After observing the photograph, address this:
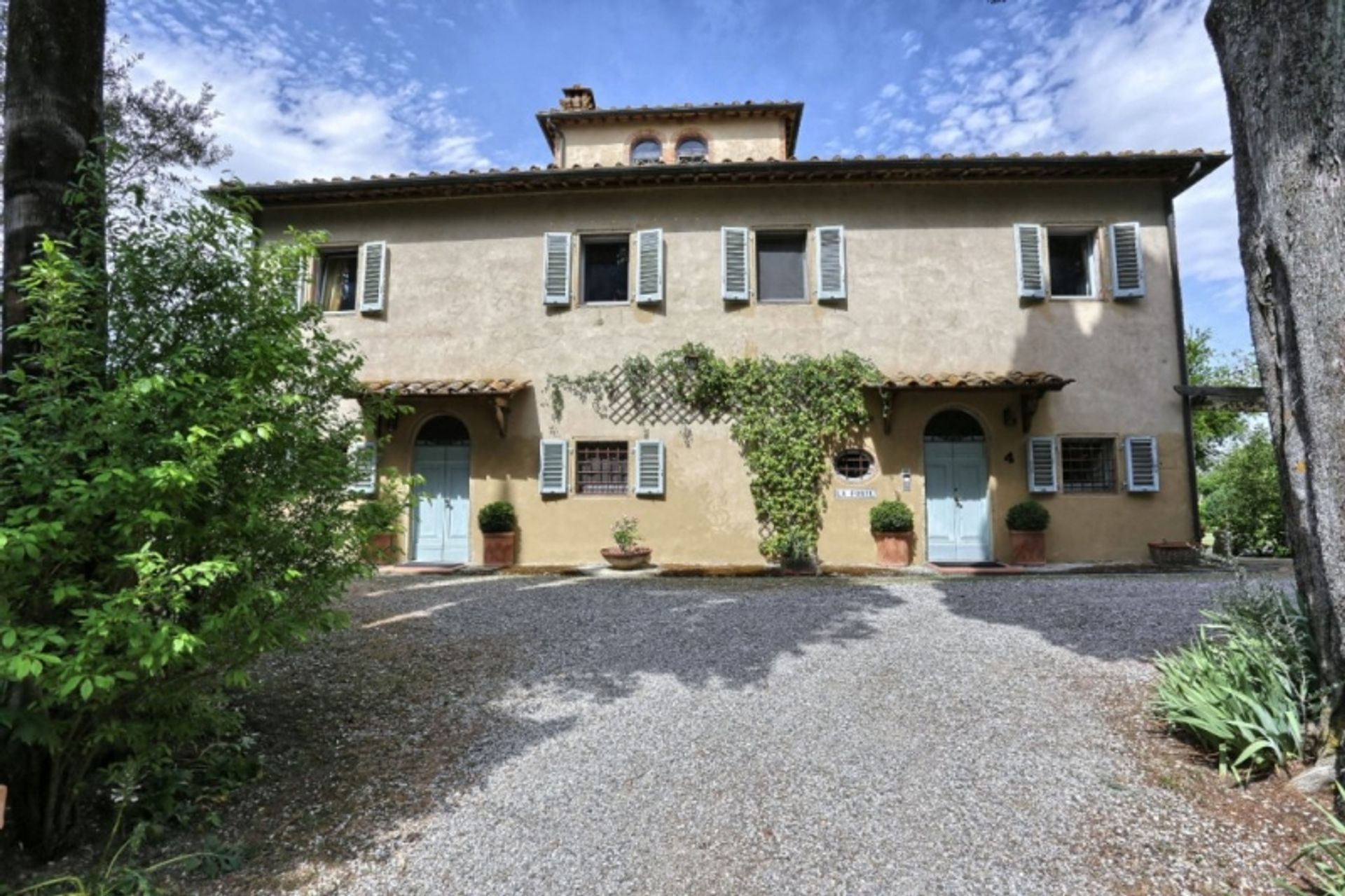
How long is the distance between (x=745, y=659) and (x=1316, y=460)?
3442 millimetres

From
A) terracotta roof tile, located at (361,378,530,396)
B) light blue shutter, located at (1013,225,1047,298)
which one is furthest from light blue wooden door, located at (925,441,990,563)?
terracotta roof tile, located at (361,378,530,396)

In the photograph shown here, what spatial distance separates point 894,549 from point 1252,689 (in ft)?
21.1

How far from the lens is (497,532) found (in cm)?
1001

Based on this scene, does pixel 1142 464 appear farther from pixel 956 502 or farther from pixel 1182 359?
pixel 956 502

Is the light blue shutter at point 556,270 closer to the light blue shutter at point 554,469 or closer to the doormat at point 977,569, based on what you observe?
the light blue shutter at point 554,469

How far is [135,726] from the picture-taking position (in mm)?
2557

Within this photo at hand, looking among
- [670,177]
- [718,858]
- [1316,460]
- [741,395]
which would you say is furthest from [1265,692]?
[670,177]

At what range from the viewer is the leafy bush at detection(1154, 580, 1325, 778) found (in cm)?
300

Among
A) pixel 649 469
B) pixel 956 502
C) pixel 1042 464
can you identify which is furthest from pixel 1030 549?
pixel 649 469

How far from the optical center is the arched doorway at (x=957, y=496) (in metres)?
10.0

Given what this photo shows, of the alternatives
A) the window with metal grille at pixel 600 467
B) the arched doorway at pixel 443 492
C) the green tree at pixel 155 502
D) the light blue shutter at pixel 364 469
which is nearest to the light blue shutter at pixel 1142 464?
the window with metal grille at pixel 600 467

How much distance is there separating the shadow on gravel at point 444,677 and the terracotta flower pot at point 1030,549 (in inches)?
125

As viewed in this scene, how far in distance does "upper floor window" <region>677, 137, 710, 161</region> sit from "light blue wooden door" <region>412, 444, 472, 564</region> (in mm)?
7701

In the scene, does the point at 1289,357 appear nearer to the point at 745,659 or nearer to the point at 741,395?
the point at 745,659
